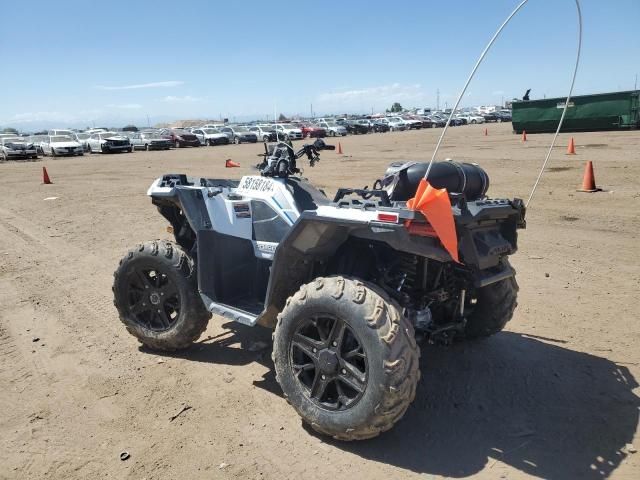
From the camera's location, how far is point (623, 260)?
7090mm

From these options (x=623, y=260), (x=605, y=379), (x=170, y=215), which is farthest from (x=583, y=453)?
(x=623, y=260)

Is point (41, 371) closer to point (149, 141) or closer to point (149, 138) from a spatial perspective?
point (149, 141)

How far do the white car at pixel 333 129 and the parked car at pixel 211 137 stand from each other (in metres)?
9.63

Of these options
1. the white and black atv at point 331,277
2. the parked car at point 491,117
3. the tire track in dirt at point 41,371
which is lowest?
the tire track in dirt at point 41,371

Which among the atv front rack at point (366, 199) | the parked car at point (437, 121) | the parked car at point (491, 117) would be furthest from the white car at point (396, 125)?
the atv front rack at point (366, 199)

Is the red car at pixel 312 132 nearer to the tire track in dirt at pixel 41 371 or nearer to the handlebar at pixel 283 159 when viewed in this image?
the tire track in dirt at pixel 41 371

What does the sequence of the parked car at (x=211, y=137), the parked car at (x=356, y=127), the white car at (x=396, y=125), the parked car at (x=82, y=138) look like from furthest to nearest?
1. the white car at (x=396, y=125)
2. the parked car at (x=356, y=127)
3. the parked car at (x=211, y=137)
4. the parked car at (x=82, y=138)

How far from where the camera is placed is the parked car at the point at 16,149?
32.8 m

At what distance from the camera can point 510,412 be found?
12.3 ft

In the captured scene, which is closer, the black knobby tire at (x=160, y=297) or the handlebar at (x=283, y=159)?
the handlebar at (x=283, y=159)

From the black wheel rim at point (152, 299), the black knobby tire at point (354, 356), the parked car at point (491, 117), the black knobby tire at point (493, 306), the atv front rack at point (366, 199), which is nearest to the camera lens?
the black knobby tire at point (354, 356)

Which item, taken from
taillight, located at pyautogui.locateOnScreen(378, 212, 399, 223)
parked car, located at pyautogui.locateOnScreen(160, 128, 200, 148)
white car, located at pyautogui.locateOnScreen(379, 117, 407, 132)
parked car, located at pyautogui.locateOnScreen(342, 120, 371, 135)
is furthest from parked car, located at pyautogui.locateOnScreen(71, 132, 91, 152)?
taillight, located at pyautogui.locateOnScreen(378, 212, 399, 223)

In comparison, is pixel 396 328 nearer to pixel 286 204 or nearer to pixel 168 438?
pixel 286 204

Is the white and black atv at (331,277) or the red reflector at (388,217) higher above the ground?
the red reflector at (388,217)
